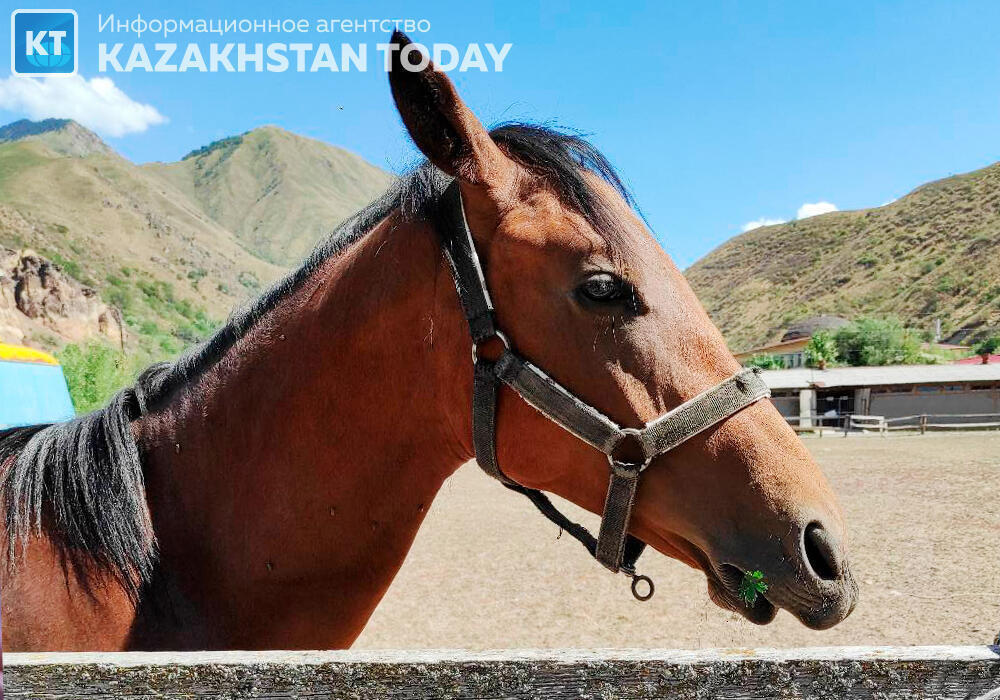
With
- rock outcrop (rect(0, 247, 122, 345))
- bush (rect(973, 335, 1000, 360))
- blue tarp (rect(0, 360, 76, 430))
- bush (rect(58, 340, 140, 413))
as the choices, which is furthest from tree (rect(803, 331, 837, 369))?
blue tarp (rect(0, 360, 76, 430))

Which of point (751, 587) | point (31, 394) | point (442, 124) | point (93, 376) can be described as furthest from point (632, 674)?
point (93, 376)

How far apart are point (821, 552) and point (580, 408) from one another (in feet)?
2.09

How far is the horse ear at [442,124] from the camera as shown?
63.4 inches

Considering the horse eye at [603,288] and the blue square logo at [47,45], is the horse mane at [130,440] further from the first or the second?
the blue square logo at [47,45]

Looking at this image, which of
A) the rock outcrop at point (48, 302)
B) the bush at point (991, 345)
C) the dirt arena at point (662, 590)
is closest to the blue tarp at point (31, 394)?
the dirt arena at point (662, 590)

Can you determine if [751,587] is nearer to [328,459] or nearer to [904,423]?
[328,459]

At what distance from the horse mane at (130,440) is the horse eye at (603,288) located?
6.4 inches

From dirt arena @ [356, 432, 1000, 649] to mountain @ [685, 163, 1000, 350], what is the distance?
60170 millimetres

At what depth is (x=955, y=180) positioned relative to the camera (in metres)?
88.1

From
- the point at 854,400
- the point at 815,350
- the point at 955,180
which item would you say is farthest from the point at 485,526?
the point at 955,180

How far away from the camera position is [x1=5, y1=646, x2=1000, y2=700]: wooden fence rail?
43.1 inches

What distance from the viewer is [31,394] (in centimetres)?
500

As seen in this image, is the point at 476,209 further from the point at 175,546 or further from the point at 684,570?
the point at 684,570

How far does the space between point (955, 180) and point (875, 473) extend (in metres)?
92.4
